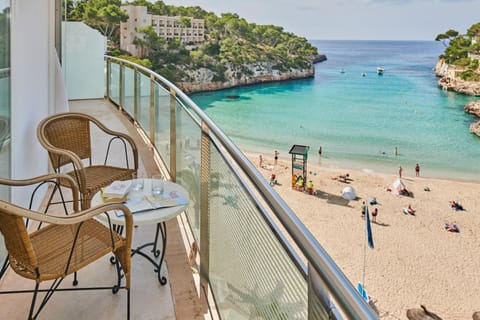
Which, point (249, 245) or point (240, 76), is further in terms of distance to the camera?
point (240, 76)

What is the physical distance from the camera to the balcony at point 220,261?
749mm

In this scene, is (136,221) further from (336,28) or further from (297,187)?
(336,28)

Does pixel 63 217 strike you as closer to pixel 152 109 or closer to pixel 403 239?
pixel 152 109

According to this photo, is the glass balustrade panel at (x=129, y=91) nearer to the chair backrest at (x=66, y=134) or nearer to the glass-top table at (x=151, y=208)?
the chair backrest at (x=66, y=134)

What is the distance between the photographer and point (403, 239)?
1327 centimetres

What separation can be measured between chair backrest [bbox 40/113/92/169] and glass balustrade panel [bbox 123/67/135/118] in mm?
2411

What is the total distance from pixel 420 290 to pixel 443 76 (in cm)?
4634

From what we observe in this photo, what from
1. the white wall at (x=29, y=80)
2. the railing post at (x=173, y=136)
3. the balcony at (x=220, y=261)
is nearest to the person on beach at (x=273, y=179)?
the balcony at (x=220, y=261)

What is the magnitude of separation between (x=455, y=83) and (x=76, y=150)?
48374mm

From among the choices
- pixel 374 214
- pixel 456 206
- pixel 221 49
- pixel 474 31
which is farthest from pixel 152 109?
pixel 474 31

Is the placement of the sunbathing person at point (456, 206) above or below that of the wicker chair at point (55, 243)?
below

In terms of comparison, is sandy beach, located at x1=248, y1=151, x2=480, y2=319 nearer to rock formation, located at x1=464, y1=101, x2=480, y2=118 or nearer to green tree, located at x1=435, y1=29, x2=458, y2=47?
rock formation, located at x1=464, y1=101, x2=480, y2=118

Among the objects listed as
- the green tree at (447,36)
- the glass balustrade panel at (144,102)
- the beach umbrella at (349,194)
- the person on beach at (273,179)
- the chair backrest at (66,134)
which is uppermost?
the green tree at (447,36)

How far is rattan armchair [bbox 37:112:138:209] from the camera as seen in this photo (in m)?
2.28
